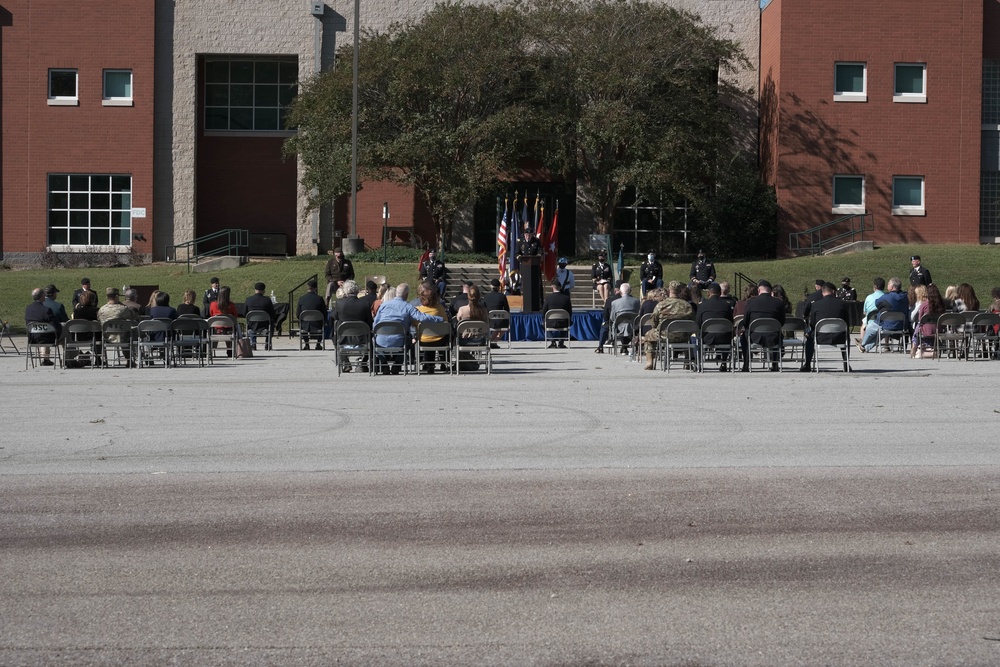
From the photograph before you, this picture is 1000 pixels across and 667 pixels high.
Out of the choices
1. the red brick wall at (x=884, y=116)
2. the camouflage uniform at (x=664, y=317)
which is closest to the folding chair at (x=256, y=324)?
the camouflage uniform at (x=664, y=317)

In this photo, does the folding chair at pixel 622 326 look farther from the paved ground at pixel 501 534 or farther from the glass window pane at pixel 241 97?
the glass window pane at pixel 241 97

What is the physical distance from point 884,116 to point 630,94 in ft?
30.4

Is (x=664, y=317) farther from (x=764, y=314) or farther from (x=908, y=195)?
(x=908, y=195)

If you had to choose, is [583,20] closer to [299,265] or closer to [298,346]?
[299,265]

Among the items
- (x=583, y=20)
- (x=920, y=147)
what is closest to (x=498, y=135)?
(x=583, y=20)

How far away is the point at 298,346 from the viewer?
90.7 ft

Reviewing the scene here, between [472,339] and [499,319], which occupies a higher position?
[499,319]

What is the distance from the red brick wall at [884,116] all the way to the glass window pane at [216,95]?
21.1 metres

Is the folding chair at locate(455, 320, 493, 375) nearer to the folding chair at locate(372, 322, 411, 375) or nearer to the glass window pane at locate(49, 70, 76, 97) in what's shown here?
the folding chair at locate(372, 322, 411, 375)

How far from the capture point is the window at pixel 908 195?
45.7 metres

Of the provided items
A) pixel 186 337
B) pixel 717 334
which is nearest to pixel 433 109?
pixel 186 337

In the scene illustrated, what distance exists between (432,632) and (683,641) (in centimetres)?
113

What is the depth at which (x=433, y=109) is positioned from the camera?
143 feet

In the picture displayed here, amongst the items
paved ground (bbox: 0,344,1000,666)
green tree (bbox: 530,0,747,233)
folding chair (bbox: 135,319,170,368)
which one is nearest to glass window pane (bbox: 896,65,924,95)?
green tree (bbox: 530,0,747,233)
